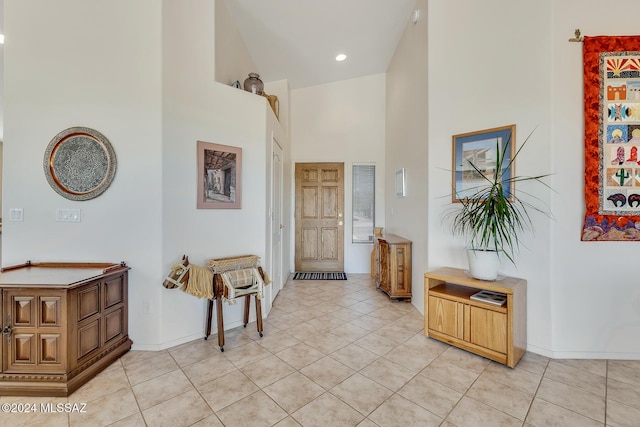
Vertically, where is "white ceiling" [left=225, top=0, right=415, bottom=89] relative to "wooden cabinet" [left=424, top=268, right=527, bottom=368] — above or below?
above

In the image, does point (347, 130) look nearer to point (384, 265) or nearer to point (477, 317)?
point (384, 265)

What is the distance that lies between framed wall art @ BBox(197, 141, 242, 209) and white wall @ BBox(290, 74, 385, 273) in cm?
236

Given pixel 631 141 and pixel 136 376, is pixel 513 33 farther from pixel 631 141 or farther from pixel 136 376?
pixel 136 376

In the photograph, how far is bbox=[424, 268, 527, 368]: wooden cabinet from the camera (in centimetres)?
212

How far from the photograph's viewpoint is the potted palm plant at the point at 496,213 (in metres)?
2.23

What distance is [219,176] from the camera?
271 centimetres

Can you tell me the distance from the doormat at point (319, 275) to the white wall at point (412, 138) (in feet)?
3.97

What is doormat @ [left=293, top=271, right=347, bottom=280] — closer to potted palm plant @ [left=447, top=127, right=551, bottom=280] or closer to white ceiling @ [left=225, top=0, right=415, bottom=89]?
potted palm plant @ [left=447, top=127, right=551, bottom=280]

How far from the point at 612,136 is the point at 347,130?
3526mm

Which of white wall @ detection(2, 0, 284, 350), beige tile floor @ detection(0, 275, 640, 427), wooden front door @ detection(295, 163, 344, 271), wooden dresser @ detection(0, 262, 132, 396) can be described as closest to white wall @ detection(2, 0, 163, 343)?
white wall @ detection(2, 0, 284, 350)

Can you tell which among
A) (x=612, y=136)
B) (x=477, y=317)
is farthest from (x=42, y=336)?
(x=612, y=136)

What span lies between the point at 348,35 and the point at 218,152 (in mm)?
2515

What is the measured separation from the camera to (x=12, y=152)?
2.31 metres

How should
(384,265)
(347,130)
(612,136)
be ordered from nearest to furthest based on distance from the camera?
1. (612,136)
2. (384,265)
3. (347,130)
